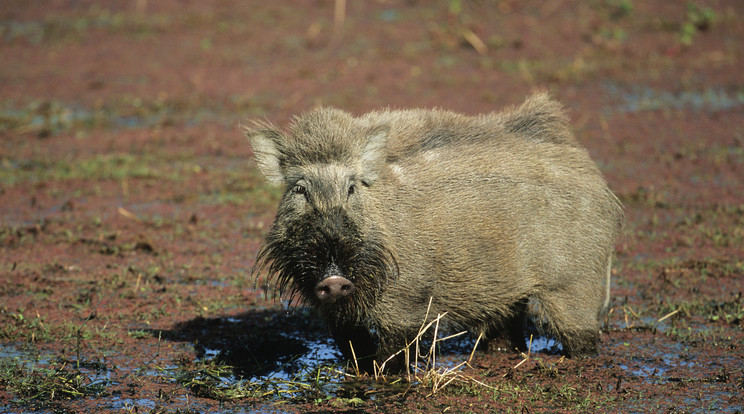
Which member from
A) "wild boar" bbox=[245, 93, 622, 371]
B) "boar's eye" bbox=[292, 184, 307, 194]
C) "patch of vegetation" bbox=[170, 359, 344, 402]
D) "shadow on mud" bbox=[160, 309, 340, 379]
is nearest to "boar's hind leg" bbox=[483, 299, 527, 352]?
"wild boar" bbox=[245, 93, 622, 371]

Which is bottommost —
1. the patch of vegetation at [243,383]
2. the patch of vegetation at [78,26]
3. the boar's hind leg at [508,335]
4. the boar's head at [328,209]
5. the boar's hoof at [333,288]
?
the patch of vegetation at [243,383]

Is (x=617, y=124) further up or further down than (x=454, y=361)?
further up

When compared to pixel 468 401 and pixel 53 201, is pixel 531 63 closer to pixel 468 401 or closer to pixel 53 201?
pixel 53 201

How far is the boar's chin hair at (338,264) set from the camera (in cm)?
531

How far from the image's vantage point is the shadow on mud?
6195 millimetres

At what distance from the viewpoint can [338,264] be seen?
5293 millimetres

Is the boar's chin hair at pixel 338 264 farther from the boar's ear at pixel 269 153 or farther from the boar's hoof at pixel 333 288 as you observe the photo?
the boar's ear at pixel 269 153

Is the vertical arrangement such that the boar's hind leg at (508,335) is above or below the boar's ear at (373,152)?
below

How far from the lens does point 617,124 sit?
12.6 metres

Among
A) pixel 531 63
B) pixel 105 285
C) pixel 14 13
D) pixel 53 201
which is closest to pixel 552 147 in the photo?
pixel 105 285

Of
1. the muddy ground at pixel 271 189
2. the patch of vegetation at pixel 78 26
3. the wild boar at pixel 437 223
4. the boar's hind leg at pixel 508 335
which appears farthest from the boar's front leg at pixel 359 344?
the patch of vegetation at pixel 78 26

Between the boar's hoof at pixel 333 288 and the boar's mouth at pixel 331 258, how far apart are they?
0.04 meters

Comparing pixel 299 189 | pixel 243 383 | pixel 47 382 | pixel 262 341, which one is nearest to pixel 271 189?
pixel 262 341

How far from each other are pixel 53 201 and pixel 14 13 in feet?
33.9
